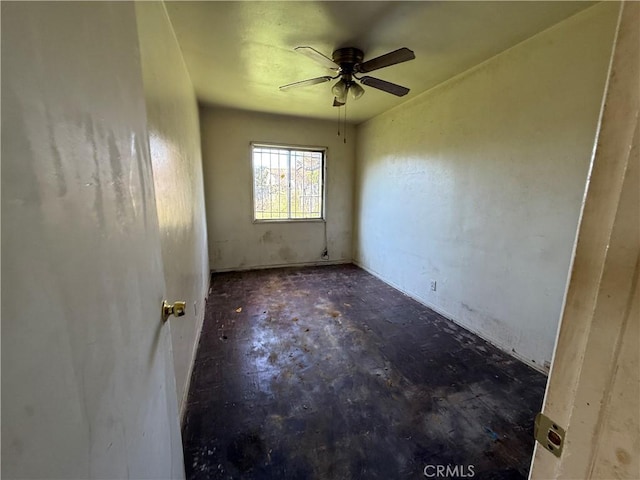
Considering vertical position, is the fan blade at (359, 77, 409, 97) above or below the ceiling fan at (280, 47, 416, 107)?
below

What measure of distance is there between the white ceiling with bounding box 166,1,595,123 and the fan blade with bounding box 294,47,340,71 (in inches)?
4.6

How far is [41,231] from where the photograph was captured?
357 mm

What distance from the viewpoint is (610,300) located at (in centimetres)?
40

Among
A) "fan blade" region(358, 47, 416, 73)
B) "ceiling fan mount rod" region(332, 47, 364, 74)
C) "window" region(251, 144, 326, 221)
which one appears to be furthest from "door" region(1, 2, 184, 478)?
"window" region(251, 144, 326, 221)

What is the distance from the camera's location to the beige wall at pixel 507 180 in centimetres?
182

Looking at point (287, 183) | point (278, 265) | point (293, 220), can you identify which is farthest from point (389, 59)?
point (278, 265)

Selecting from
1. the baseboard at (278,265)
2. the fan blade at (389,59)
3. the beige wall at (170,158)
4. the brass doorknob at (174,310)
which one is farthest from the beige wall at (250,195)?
the brass doorknob at (174,310)

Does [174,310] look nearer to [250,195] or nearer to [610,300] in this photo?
[610,300]

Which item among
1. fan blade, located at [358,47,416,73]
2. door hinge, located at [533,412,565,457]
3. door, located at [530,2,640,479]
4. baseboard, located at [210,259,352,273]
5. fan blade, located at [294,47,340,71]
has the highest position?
fan blade, located at [294,47,340,71]

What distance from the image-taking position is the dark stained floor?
1355 mm

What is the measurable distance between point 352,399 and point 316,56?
2462 millimetres

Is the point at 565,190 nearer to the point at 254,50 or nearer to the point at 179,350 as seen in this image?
the point at 254,50

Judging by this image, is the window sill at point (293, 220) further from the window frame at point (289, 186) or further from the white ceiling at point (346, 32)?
the white ceiling at point (346, 32)

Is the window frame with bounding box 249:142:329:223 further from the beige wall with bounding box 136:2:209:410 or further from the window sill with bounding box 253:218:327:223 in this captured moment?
the beige wall with bounding box 136:2:209:410
